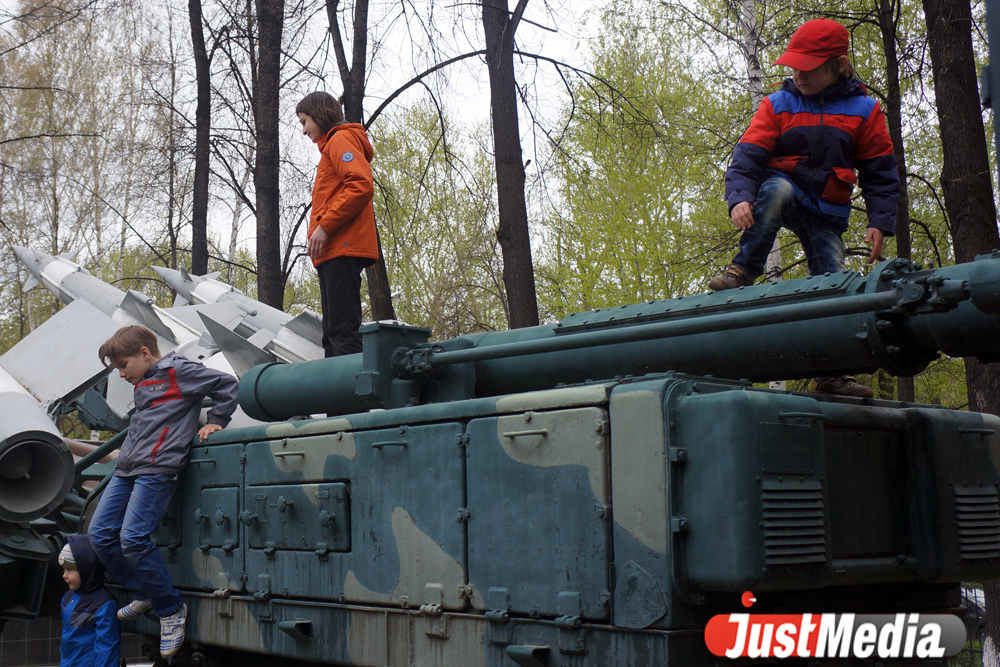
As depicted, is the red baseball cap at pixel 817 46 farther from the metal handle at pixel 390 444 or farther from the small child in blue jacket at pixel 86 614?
the small child in blue jacket at pixel 86 614

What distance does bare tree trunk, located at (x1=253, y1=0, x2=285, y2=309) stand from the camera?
39.2 feet

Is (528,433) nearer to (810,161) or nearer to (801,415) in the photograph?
(801,415)

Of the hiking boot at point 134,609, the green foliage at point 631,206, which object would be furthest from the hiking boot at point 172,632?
the green foliage at point 631,206

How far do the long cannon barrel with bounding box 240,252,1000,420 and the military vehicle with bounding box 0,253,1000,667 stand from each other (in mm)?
10

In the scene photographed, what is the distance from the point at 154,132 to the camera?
2475 centimetres

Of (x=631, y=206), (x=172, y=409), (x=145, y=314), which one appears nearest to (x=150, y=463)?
(x=172, y=409)

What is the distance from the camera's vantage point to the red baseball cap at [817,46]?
430cm

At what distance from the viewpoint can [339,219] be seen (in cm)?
584

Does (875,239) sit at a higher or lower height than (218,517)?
higher

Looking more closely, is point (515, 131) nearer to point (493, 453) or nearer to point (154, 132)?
point (493, 453)

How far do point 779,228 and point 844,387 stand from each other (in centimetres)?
78

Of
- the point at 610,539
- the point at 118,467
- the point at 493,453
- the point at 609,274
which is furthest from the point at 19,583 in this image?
the point at 609,274

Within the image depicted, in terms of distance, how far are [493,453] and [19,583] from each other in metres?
4.03

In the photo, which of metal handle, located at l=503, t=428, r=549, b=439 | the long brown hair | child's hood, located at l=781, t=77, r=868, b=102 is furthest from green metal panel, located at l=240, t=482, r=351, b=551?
child's hood, located at l=781, t=77, r=868, b=102
